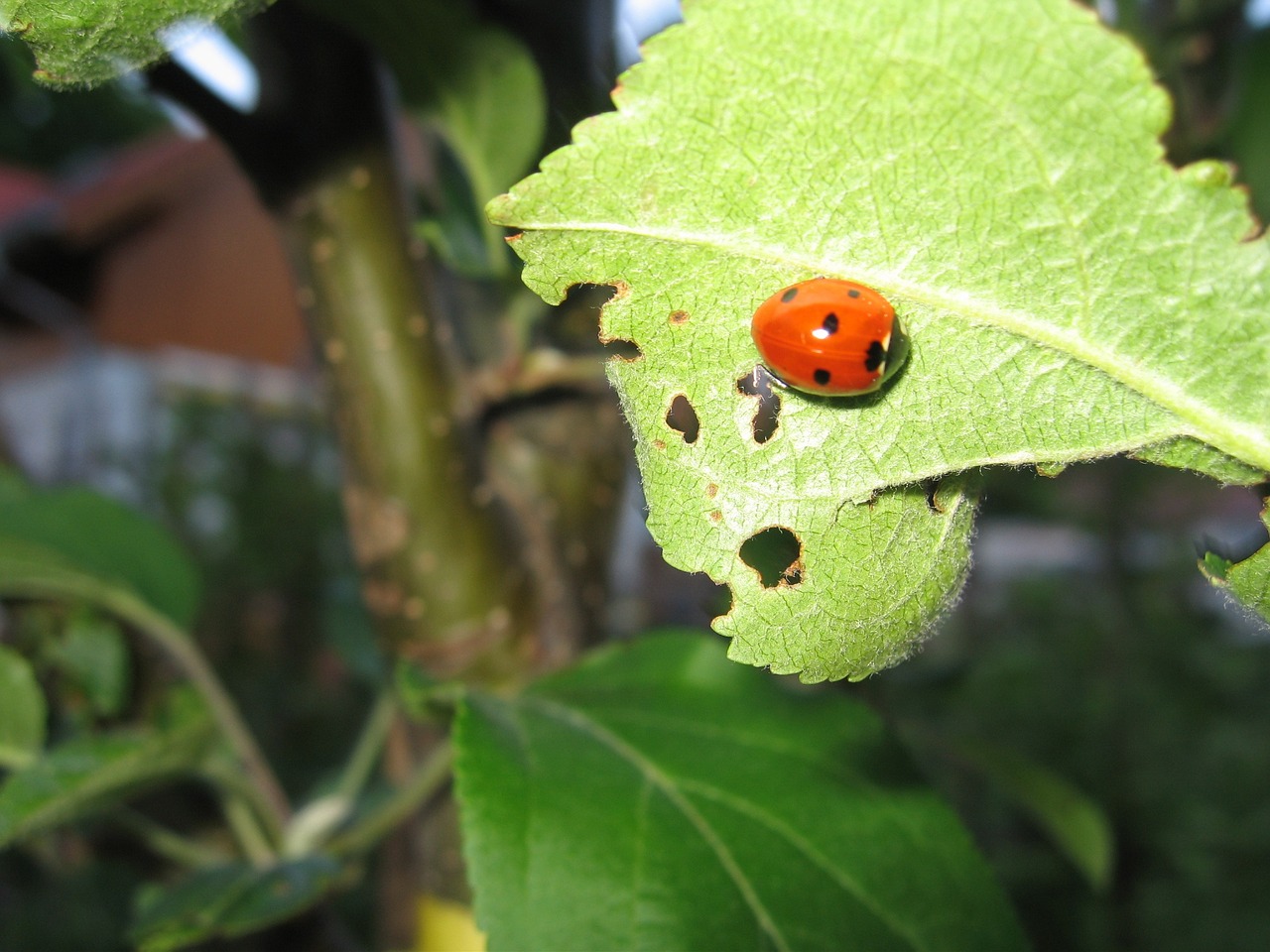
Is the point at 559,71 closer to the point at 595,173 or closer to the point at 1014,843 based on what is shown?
the point at 595,173

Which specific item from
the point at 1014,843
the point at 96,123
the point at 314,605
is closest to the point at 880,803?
the point at 1014,843

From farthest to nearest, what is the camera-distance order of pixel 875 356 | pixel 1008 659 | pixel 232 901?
pixel 1008 659 < pixel 232 901 < pixel 875 356

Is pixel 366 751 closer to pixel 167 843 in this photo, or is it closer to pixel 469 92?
pixel 167 843

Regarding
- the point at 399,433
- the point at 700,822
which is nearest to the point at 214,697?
the point at 399,433

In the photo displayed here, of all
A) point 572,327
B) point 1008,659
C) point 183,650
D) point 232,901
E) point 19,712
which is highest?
point 1008,659

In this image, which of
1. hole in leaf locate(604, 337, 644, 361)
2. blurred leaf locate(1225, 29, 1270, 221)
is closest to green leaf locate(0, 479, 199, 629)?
hole in leaf locate(604, 337, 644, 361)

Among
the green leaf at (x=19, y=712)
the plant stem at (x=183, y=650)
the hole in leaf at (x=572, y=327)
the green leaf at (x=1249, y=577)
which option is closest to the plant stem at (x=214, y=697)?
the plant stem at (x=183, y=650)

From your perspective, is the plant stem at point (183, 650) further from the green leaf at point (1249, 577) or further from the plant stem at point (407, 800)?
the green leaf at point (1249, 577)
